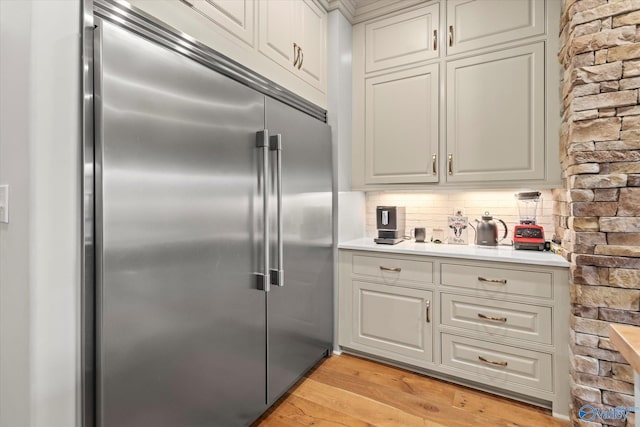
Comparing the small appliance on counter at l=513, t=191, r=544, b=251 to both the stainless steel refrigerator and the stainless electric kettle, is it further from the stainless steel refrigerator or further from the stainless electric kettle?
the stainless steel refrigerator

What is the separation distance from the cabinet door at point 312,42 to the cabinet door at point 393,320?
5.16 feet

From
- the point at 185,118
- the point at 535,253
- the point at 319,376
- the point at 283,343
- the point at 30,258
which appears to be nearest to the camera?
the point at 30,258

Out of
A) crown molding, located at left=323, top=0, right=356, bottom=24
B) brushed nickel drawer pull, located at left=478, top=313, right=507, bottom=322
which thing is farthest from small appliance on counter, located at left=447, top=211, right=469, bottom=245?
crown molding, located at left=323, top=0, right=356, bottom=24

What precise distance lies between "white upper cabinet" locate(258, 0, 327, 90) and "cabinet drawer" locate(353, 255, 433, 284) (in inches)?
53.9

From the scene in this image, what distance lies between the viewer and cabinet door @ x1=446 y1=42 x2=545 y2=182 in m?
2.12

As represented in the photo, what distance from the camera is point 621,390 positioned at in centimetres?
158

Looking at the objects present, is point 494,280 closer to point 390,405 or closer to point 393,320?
point 393,320

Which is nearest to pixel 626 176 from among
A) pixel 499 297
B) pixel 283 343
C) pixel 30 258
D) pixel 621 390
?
pixel 499 297

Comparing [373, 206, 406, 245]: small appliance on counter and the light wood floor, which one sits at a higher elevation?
[373, 206, 406, 245]: small appliance on counter

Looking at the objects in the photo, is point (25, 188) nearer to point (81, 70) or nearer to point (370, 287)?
point (81, 70)

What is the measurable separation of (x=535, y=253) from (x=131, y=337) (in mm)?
2271

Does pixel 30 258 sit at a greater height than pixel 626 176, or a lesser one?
lesser

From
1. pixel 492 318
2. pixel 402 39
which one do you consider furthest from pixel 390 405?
pixel 402 39

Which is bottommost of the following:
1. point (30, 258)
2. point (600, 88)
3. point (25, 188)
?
point (30, 258)
